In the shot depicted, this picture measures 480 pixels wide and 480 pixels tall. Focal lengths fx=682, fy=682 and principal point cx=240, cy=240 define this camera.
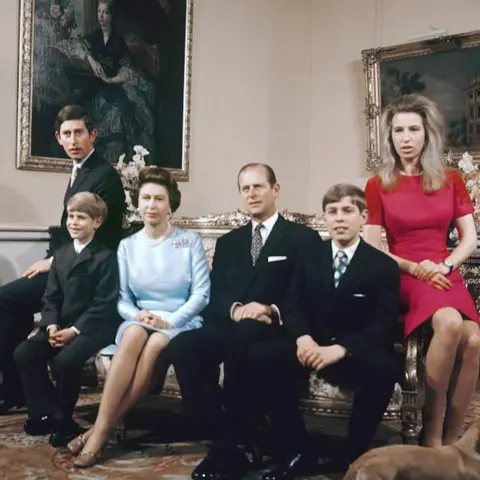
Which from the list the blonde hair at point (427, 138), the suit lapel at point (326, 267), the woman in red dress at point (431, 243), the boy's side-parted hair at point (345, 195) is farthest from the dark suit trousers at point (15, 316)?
the blonde hair at point (427, 138)

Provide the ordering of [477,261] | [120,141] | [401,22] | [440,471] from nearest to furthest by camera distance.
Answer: [440,471], [477,261], [120,141], [401,22]

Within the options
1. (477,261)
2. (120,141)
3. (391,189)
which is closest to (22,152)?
(120,141)

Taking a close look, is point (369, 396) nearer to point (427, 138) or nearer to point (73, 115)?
point (427, 138)

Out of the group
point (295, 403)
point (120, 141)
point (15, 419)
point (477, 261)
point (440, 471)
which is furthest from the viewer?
point (120, 141)

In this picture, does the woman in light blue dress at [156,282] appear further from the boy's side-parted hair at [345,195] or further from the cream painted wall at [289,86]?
the cream painted wall at [289,86]

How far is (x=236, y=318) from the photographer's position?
122 inches

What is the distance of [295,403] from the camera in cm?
282

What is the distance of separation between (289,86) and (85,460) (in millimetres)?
4515

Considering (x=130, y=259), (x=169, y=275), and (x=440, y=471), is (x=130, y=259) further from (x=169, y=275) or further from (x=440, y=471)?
(x=440, y=471)

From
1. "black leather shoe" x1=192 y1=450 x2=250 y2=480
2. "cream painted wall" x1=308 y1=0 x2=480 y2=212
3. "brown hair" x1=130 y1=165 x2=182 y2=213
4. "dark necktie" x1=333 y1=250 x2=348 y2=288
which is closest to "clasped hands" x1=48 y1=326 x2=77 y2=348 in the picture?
"brown hair" x1=130 y1=165 x2=182 y2=213

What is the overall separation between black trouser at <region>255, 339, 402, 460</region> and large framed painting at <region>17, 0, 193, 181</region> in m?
2.83

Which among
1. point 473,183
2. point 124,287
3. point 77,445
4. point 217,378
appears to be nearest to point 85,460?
point 77,445

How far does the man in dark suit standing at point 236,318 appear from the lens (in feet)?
9.43

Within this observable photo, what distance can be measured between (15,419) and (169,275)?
1.22 meters
